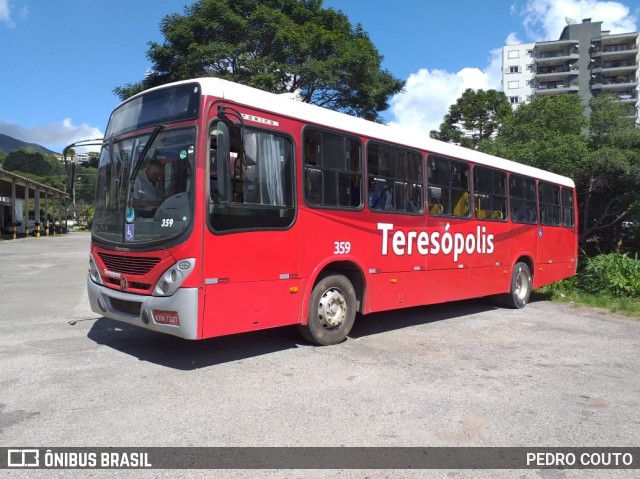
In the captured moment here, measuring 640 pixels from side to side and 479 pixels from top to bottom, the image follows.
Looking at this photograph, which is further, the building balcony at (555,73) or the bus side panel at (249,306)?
the building balcony at (555,73)

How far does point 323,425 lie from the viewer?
407 centimetres

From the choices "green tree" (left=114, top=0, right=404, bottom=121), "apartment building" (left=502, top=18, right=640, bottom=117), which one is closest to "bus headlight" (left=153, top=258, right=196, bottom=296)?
"green tree" (left=114, top=0, right=404, bottom=121)

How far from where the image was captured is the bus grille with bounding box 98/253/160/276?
540 cm

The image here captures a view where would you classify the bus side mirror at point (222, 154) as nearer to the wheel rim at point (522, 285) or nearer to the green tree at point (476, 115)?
the wheel rim at point (522, 285)

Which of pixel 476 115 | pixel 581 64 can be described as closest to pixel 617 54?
pixel 581 64

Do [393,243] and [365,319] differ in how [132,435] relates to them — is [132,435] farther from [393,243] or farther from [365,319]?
[365,319]

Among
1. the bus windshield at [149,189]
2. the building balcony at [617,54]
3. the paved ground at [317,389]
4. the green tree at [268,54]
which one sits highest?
the building balcony at [617,54]

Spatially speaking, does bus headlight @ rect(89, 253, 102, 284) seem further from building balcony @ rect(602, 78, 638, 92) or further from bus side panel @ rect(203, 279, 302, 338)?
building balcony @ rect(602, 78, 638, 92)

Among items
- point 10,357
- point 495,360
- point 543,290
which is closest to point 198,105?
point 10,357

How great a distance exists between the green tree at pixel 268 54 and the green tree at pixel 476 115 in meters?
21.9

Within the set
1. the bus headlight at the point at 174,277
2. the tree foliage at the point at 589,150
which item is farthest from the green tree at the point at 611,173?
the bus headlight at the point at 174,277

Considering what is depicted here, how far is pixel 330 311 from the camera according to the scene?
21.7ft

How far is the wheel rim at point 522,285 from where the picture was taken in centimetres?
1079

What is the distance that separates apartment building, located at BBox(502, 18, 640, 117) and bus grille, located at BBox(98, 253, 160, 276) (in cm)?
8750
